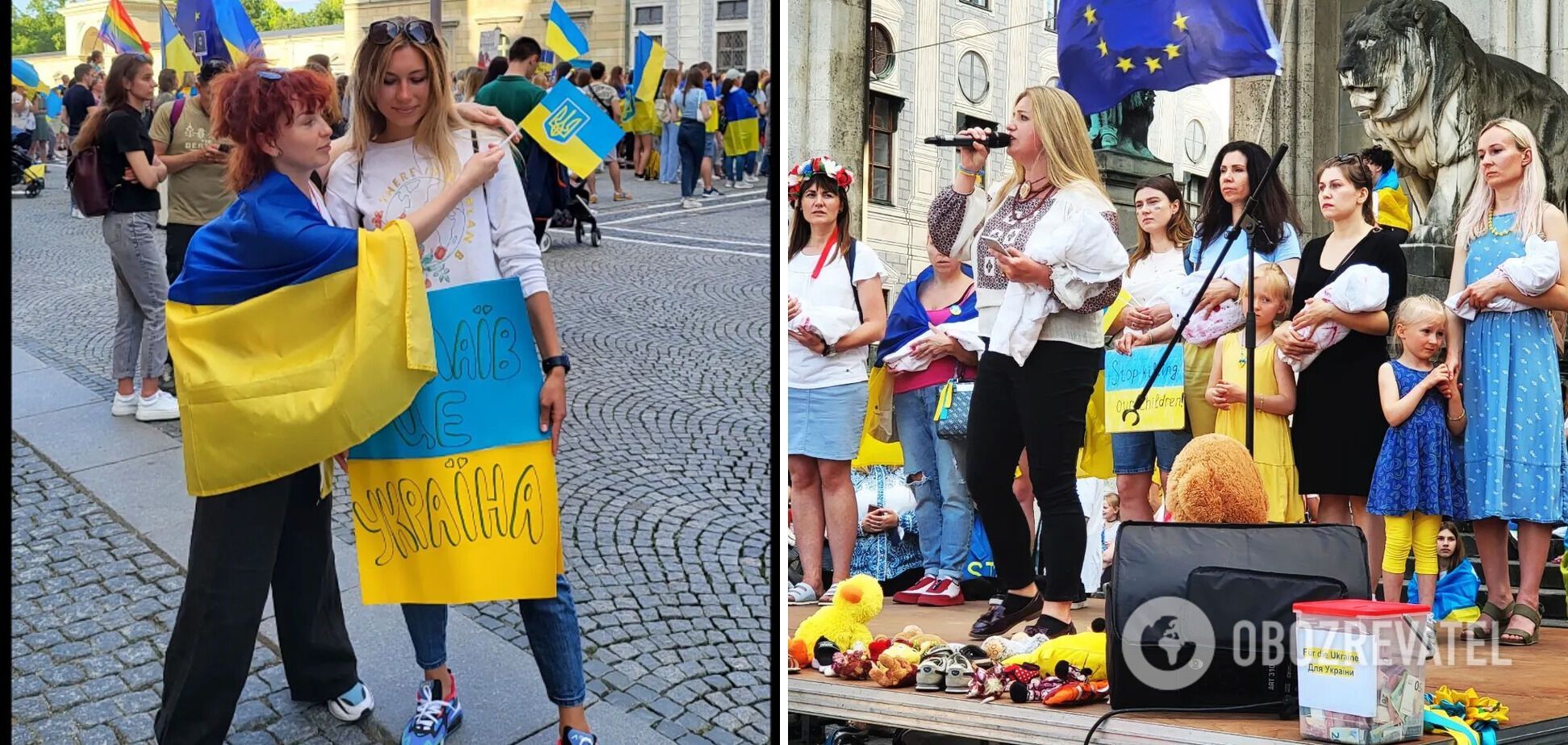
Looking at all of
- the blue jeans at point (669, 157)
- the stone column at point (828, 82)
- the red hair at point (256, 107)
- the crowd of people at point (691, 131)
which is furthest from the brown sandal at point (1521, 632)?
the blue jeans at point (669, 157)

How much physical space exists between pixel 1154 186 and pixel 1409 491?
35.5 inches

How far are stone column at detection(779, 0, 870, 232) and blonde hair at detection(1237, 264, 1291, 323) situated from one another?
3.15ft

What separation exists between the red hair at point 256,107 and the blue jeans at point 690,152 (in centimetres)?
1157

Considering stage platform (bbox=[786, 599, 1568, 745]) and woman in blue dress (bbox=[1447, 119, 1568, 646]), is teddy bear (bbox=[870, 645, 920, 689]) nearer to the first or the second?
stage platform (bbox=[786, 599, 1568, 745])

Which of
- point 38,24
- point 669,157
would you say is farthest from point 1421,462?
point 669,157

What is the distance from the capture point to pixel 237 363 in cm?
328

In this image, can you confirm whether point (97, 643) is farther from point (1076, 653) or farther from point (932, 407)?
point (1076, 653)

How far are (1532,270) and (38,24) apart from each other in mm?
9262

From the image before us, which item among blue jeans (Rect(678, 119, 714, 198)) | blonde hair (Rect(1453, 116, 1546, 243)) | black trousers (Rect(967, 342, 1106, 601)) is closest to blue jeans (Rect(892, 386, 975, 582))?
black trousers (Rect(967, 342, 1106, 601))

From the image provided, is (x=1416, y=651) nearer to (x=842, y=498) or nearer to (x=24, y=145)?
(x=842, y=498)

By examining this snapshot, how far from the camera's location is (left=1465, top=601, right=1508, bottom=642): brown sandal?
360cm

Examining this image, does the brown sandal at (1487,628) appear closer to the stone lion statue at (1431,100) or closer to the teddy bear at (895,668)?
the stone lion statue at (1431,100)

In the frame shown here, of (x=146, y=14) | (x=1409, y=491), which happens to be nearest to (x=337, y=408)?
(x=1409, y=491)

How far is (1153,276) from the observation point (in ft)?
12.0
